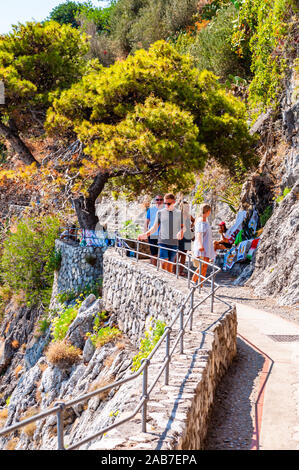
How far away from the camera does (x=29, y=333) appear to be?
17516 millimetres

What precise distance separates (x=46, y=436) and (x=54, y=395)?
81.9 inches


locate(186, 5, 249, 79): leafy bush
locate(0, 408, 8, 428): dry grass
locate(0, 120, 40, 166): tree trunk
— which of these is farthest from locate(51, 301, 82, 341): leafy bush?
locate(186, 5, 249, 79): leafy bush

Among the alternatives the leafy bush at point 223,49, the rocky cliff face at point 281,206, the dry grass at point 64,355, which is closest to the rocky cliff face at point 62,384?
the dry grass at point 64,355

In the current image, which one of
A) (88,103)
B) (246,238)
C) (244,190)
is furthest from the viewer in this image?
(244,190)

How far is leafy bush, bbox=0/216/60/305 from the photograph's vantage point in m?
18.1

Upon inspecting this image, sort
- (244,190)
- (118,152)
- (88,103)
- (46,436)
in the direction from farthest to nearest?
(244,190)
(88,103)
(118,152)
(46,436)

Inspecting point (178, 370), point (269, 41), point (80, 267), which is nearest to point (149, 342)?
point (178, 370)

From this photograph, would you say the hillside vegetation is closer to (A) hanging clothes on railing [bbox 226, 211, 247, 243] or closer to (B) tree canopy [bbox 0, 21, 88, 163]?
(B) tree canopy [bbox 0, 21, 88, 163]

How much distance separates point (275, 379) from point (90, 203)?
11235mm

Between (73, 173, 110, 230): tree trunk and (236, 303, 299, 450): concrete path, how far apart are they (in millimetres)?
7581

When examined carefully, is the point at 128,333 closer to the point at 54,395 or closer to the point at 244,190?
the point at 54,395

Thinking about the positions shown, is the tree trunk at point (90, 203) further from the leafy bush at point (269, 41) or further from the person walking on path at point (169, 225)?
the leafy bush at point (269, 41)

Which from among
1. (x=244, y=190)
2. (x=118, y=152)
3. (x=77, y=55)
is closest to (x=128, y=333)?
(x=118, y=152)

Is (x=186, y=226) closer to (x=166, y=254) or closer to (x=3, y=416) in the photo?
(x=166, y=254)
